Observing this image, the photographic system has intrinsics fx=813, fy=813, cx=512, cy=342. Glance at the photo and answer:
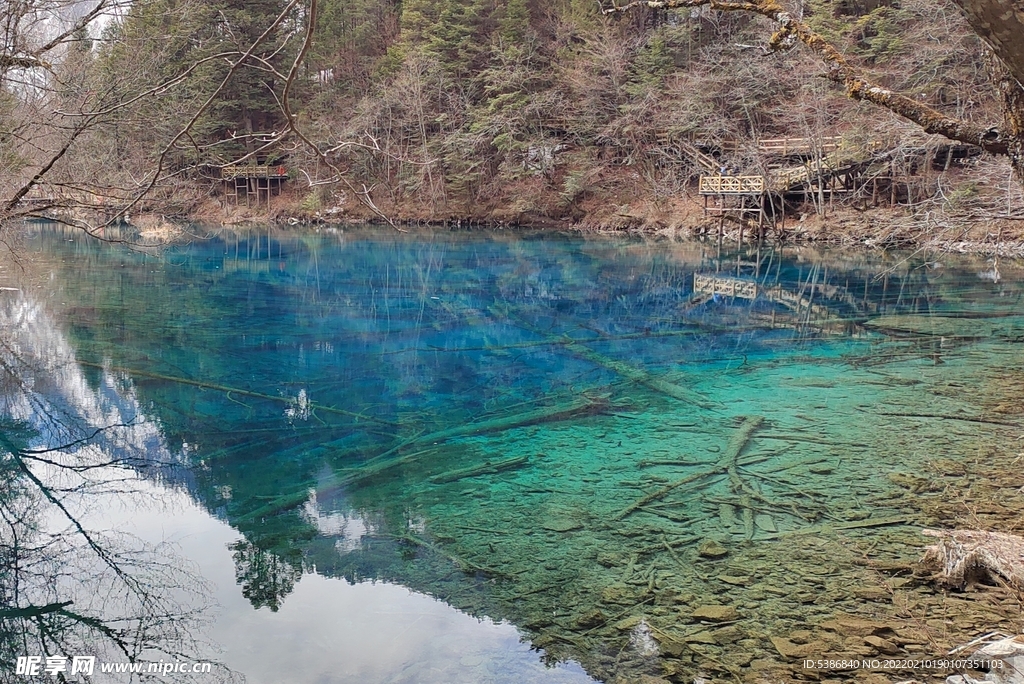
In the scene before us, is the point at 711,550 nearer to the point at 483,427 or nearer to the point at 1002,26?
the point at 483,427

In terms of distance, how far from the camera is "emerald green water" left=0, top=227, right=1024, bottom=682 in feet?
16.8

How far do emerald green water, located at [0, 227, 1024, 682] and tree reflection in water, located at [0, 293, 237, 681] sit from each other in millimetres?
125

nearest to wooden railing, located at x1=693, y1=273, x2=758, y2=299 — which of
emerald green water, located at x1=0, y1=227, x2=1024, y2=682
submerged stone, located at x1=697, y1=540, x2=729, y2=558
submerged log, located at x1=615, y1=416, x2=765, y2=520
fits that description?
emerald green water, located at x1=0, y1=227, x2=1024, y2=682

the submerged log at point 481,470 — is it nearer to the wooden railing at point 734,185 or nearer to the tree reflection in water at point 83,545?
the tree reflection in water at point 83,545

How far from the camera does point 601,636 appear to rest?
4.70 m

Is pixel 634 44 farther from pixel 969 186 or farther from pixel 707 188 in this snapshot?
pixel 969 186

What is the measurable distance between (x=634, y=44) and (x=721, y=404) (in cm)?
2922

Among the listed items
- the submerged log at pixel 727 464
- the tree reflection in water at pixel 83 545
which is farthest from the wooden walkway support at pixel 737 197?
the tree reflection in water at pixel 83 545

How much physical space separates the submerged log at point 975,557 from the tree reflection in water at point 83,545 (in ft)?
14.3

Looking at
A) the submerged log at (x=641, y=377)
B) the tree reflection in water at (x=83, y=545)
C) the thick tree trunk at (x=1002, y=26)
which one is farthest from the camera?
the submerged log at (x=641, y=377)

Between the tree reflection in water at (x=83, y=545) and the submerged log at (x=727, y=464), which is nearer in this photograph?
the tree reflection in water at (x=83, y=545)

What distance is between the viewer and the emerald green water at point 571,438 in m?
5.11

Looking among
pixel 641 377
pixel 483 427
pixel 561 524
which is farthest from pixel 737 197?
pixel 561 524

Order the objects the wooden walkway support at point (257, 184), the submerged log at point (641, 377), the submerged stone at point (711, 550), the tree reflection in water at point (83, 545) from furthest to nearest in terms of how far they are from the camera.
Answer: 1. the wooden walkway support at point (257, 184)
2. the submerged log at point (641, 377)
3. the submerged stone at point (711, 550)
4. the tree reflection in water at point (83, 545)
